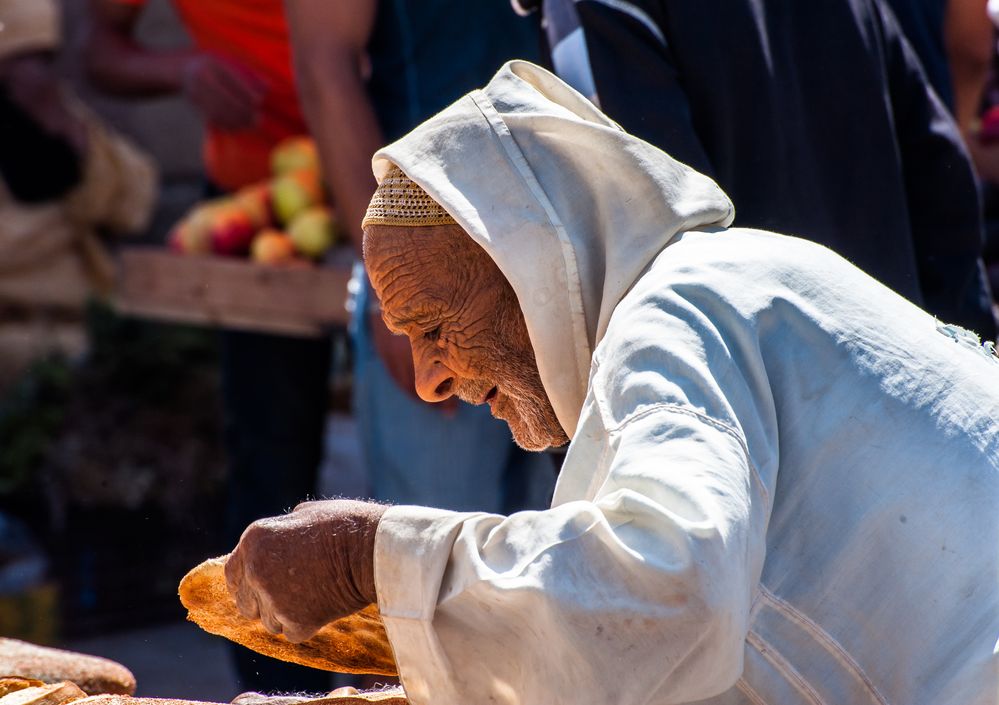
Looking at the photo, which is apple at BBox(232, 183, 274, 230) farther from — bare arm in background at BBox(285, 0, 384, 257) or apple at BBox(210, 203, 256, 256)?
bare arm in background at BBox(285, 0, 384, 257)

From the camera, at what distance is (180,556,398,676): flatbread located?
6.25 ft

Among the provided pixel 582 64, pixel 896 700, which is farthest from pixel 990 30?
pixel 896 700

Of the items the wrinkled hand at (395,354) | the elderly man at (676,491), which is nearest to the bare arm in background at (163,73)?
the wrinkled hand at (395,354)

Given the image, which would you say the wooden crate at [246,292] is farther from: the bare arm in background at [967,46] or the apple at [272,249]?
the bare arm in background at [967,46]

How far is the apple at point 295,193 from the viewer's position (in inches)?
170

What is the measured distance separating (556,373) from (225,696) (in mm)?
3288

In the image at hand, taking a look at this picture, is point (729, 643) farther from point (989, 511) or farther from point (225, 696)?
point (225, 696)

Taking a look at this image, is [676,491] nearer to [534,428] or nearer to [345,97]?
[534,428]

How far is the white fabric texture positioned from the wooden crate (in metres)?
2.14

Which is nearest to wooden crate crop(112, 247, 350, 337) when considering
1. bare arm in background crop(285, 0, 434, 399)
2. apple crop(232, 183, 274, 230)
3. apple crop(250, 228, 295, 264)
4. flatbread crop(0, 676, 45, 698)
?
apple crop(250, 228, 295, 264)

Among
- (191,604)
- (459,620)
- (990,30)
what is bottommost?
(191,604)

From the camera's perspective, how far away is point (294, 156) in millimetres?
4371

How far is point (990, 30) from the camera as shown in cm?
367

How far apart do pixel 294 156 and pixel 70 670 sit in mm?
2293
